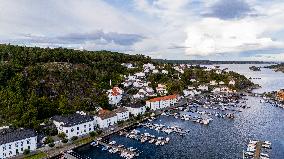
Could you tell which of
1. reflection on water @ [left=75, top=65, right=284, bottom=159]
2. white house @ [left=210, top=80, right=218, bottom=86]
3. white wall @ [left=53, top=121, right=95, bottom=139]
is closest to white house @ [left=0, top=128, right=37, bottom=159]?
white wall @ [left=53, top=121, right=95, bottom=139]

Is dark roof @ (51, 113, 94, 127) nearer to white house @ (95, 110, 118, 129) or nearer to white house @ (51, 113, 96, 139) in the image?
white house @ (51, 113, 96, 139)

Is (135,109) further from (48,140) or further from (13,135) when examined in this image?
(13,135)

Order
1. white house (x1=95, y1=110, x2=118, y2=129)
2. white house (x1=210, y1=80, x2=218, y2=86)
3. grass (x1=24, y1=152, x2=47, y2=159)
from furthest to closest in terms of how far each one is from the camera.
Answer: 1. white house (x1=210, y1=80, x2=218, y2=86)
2. white house (x1=95, y1=110, x2=118, y2=129)
3. grass (x1=24, y1=152, x2=47, y2=159)

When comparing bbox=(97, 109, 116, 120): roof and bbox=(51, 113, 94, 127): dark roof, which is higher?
bbox=(51, 113, 94, 127): dark roof

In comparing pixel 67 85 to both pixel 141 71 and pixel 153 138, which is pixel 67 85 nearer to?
pixel 153 138

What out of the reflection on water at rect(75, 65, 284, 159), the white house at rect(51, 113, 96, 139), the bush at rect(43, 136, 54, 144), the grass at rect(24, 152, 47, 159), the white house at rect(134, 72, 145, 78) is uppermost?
the white house at rect(134, 72, 145, 78)

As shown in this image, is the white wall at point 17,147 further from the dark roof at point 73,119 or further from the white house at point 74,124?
the dark roof at point 73,119
